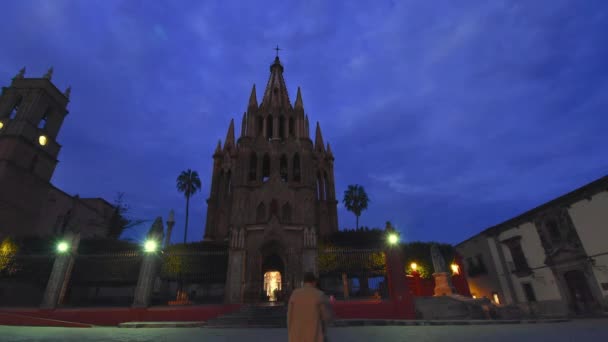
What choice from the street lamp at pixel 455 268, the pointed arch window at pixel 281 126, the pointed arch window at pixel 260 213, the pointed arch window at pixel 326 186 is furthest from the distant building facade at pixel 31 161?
the street lamp at pixel 455 268

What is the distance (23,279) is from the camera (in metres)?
19.0

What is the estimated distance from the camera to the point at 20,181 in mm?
28562

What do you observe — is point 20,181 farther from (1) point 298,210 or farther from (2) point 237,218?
(1) point 298,210

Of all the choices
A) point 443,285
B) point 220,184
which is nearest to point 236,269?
point 443,285

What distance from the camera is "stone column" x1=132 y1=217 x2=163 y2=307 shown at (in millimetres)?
13516

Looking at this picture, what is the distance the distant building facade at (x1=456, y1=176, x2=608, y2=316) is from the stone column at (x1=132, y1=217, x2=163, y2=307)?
26.2 meters

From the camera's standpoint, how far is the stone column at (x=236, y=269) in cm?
1672

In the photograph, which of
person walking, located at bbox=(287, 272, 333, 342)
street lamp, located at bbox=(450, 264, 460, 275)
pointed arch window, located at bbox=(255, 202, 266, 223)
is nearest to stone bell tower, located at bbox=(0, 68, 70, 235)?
pointed arch window, located at bbox=(255, 202, 266, 223)

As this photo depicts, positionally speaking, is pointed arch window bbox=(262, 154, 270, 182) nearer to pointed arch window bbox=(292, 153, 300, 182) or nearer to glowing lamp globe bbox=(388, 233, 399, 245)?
pointed arch window bbox=(292, 153, 300, 182)

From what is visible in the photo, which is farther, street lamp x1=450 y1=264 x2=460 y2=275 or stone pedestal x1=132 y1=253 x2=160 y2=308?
street lamp x1=450 y1=264 x2=460 y2=275

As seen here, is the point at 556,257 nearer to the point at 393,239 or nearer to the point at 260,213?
the point at 393,239

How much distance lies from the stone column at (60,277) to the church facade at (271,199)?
27.8 ft

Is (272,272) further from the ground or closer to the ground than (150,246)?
closer to the ground

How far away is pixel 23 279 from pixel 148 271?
42.0 ft
